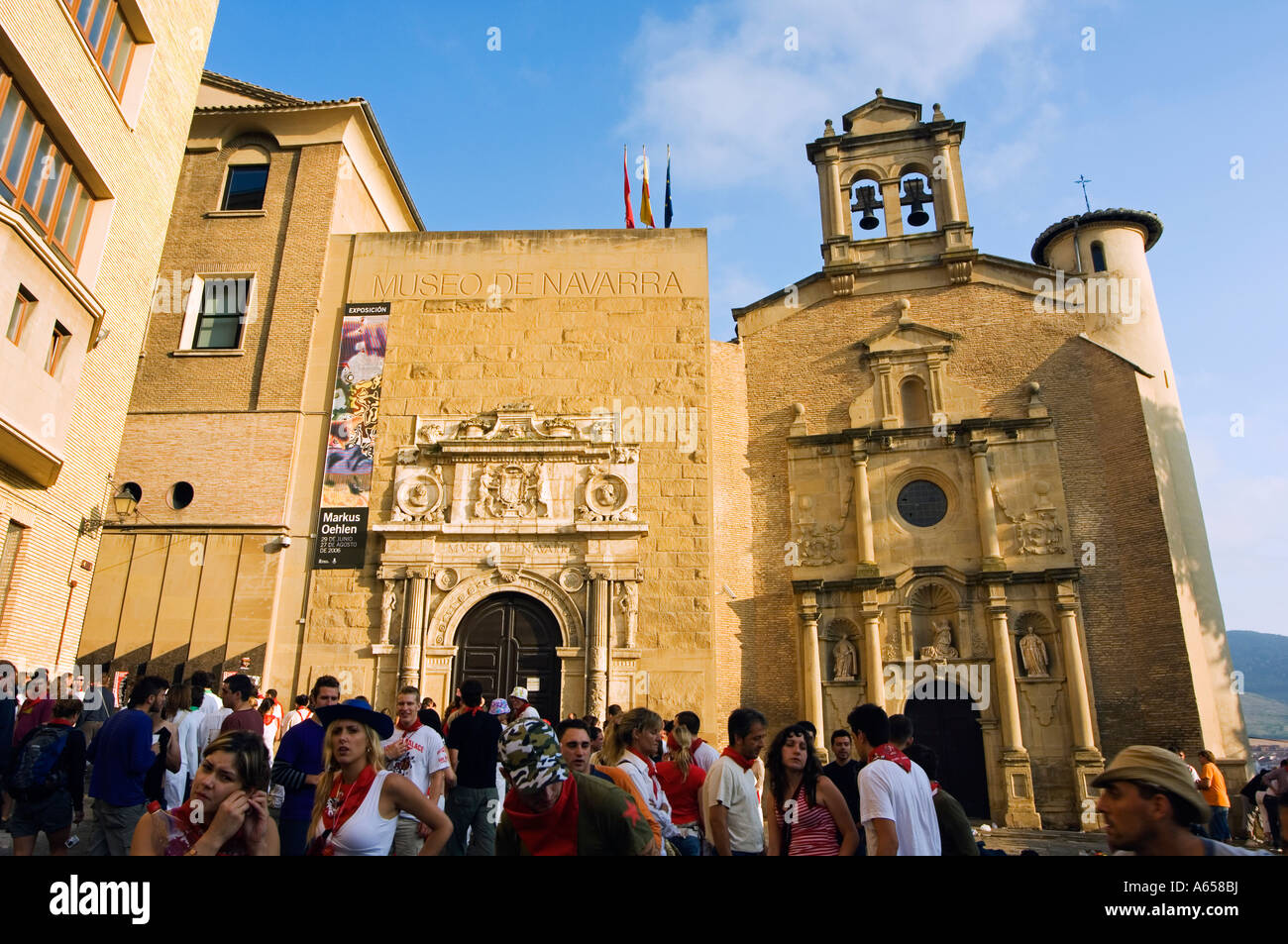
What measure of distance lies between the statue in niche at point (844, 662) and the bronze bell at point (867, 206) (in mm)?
10954

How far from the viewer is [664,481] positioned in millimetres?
16516

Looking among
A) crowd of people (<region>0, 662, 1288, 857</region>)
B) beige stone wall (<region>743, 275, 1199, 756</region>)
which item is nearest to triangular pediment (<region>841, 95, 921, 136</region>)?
beige stone wall (<region>743, 275, 1199, 756</region>)

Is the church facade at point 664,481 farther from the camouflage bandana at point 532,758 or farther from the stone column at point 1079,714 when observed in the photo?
the camouflage bandana at point 532,758

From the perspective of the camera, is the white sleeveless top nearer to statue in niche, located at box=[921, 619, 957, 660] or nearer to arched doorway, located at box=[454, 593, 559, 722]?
arched doorway, located at box=[454, 593, 559, 722]

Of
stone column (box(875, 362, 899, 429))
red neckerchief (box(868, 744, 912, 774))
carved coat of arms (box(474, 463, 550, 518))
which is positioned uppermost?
stone column (box(875, 362, 899, 429))

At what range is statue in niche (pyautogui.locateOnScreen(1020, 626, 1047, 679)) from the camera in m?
17.3

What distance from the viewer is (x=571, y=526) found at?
52.5 feet

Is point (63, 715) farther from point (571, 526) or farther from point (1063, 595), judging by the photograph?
point (1063, 595)

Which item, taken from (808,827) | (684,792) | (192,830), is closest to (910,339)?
(684,792)

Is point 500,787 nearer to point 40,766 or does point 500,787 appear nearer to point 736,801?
point 736,801

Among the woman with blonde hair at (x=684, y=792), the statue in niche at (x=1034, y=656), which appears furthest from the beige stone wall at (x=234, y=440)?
the statue in niche at (x=1034, y=656)

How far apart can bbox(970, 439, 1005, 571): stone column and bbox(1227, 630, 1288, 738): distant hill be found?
313ft

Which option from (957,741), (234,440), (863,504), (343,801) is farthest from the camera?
(863,504)

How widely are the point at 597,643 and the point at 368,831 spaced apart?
11.8 metres
